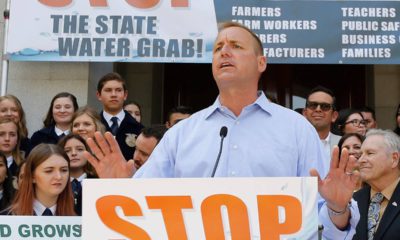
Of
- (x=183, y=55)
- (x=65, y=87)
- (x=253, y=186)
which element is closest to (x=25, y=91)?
(x=65, y=87)

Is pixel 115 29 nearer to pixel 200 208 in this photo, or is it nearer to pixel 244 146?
pixel 244 146

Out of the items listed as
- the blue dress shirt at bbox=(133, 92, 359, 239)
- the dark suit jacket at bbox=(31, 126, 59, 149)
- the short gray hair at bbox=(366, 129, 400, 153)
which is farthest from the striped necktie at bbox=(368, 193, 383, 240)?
the dark suit jacket at bbox=(31, 126, 59, 149)

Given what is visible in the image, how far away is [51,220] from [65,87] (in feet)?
12.4

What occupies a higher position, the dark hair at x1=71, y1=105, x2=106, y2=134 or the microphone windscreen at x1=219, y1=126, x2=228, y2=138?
the dark hair at x1=71, y1=105, x2=106, y2=134

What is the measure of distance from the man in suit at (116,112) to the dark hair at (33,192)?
4.81 feet

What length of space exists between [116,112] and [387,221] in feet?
9.68

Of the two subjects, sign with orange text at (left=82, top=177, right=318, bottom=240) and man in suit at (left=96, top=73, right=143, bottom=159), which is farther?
man in suit at (left=96, top=73, right=143, bottom=159)

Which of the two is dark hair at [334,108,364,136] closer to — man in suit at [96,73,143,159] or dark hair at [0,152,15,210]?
man in suit at [96,73,143,159]

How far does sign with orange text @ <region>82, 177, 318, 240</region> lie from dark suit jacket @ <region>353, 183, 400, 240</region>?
1.88 metres

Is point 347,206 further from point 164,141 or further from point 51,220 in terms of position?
point 51,220

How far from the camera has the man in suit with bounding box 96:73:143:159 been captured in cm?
599

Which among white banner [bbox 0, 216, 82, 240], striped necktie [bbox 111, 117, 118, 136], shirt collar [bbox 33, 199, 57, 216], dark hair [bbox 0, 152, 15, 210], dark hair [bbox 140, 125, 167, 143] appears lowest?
white banner [bbox 0, 216, 82, 240]

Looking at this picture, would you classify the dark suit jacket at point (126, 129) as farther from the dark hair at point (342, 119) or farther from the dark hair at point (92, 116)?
the dark hair at point (342, 119)

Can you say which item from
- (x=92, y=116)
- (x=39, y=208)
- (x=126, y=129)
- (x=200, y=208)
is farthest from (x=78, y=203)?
(x=200, y=208)
